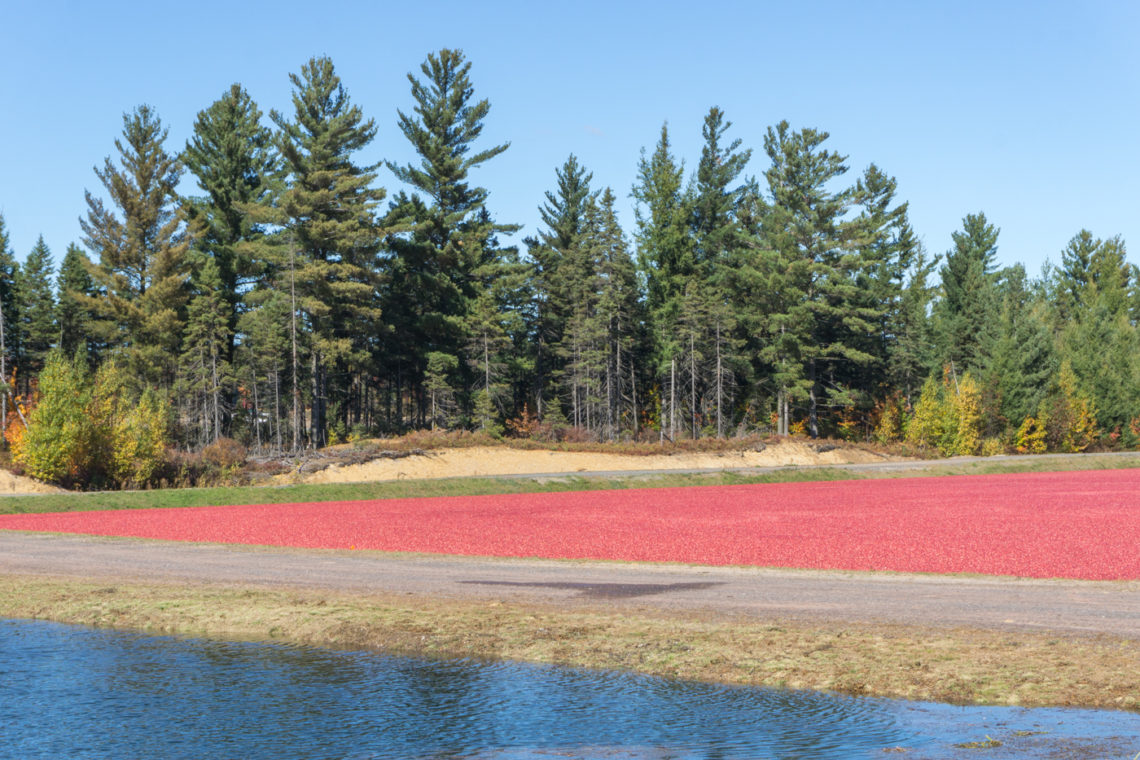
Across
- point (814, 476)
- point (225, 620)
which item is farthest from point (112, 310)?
point (225, 620)

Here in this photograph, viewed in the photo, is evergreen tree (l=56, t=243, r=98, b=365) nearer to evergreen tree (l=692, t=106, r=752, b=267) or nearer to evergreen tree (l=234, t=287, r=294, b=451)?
evergreen tree (l=234, t=287, r=294, b=451)

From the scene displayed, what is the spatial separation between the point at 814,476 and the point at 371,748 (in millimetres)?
46414

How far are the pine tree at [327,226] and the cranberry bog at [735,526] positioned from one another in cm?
2692

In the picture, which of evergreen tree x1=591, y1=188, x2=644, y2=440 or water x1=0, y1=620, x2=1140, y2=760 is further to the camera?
evergreen tree x1=591, y1=188, x2=644, y2=440

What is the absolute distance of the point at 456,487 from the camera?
43375 mm

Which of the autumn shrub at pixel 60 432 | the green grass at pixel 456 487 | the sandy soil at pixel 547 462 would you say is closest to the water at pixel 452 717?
the green grass at pixel 456 487

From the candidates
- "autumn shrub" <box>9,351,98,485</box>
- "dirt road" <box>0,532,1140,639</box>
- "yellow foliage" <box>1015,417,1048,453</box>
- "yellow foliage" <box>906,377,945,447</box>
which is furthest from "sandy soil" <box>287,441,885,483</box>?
"dirt road" <box>0,532,1140,639</box>

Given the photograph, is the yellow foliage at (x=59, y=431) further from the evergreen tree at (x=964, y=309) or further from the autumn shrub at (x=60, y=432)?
the evergreen tree at (x=964, y=309)

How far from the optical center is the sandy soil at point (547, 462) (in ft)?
177

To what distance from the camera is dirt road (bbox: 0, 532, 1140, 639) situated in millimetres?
12734

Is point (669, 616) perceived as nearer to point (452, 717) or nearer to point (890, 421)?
point (452, 717)

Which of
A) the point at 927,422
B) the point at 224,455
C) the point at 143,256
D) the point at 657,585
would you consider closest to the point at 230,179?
the point at 143,256

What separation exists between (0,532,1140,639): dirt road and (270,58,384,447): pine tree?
138 feet

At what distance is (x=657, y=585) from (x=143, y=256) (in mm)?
63582
